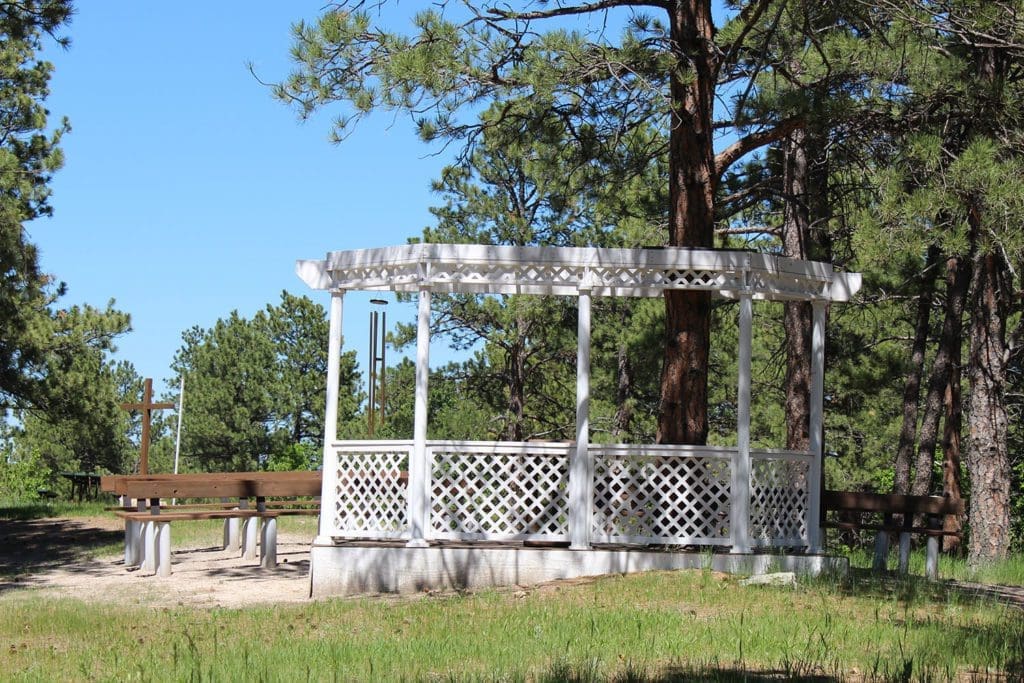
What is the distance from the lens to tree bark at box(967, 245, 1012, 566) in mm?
15180

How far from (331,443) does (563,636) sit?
487 cm

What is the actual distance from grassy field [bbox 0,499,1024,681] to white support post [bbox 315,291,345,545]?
1313 mm

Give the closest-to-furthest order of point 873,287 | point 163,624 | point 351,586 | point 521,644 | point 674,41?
point 521,644
point 163,624
point 351,586
point 674,41
point 873,287

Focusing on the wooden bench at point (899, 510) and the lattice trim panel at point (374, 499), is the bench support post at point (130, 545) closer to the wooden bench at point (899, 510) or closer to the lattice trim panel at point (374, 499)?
the lattice trim panel at point (374, 499)

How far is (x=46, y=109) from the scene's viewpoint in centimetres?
2236

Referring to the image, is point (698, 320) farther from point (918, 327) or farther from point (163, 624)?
point (918, 327)

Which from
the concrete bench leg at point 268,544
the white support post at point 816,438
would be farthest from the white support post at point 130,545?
the white support post at point 816,438

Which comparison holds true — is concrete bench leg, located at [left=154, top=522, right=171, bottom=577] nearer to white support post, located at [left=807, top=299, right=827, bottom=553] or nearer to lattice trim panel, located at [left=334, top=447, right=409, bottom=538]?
lattice trim panel, located at [left=334, top=447, right=409, bottom=538]

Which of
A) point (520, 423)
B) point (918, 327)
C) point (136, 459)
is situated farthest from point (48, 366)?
point (136, 459)

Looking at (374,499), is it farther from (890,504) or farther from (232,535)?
(890,504)

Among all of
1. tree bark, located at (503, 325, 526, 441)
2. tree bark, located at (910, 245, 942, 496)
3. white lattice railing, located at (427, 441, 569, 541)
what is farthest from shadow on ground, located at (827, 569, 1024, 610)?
tree bark, located at (503, 325, 526, 441)

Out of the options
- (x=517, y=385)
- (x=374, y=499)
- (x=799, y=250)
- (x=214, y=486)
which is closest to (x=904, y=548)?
(x=799, y=250)

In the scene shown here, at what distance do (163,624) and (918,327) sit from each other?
49.1ft

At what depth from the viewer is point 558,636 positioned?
26.9ft
